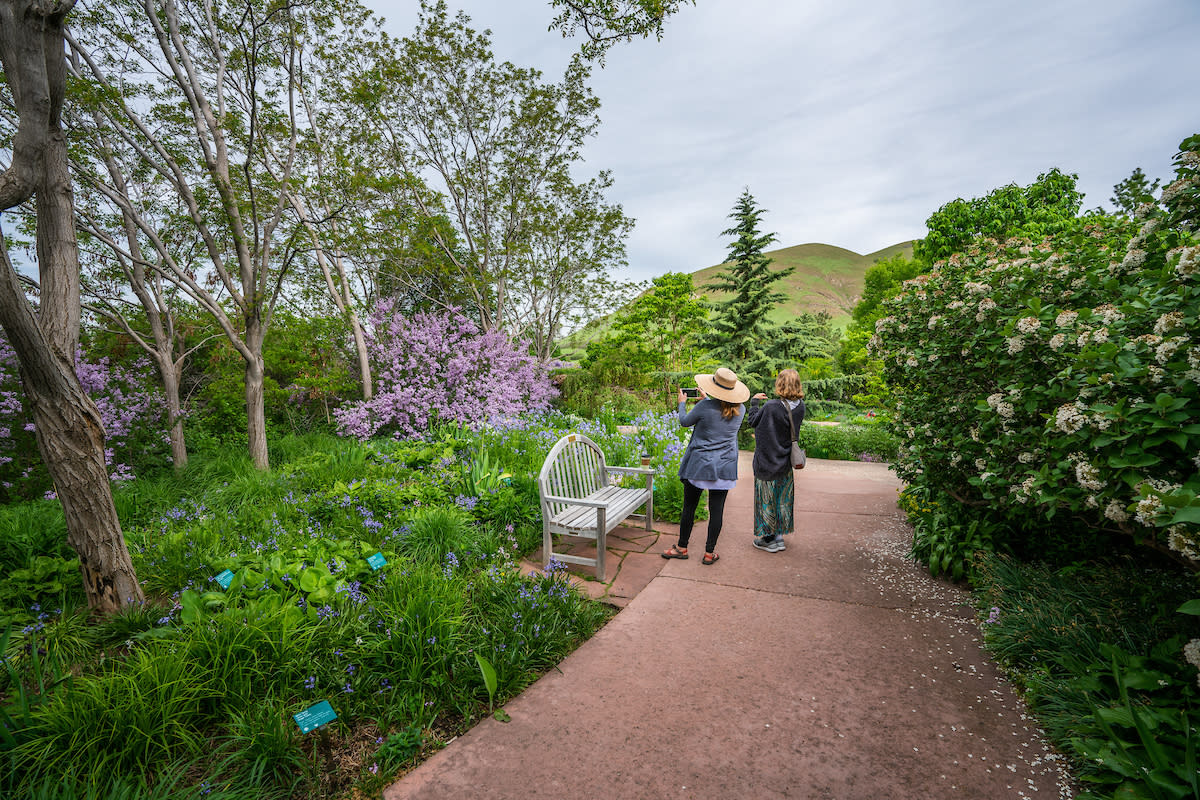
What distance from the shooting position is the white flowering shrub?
70.9 inches

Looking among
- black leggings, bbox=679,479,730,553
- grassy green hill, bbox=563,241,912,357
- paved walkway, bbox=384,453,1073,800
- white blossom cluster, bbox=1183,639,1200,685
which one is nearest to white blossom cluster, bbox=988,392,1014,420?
white blossom cluster, bbox=1183,639,1200,685

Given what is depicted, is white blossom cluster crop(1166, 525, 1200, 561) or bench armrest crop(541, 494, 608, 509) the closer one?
white blossom cluster crop(1166, 525, 1200, 561)

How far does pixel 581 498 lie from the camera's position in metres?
4.57

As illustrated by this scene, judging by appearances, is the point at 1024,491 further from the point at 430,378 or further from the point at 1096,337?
the point at 430,378

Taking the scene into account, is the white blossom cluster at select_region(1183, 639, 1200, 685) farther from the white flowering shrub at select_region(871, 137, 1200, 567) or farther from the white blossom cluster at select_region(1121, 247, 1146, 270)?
the white blossom cluster at select_region(1121, 247, 1146, 270)

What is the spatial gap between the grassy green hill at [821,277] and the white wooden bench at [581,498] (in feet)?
227

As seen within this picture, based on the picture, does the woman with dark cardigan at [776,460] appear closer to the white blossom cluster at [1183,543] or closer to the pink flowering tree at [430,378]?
the white blossom cluster at [1183,543]

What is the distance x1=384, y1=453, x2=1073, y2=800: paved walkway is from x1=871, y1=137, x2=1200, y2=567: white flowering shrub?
3.35ft

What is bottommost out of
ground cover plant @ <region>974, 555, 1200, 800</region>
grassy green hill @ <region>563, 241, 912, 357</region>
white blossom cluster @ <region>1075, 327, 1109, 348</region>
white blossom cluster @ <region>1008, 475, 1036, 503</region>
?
ground cover plant @ <region>974, 555, 1200, 800</region>

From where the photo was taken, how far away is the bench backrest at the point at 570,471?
13.3 feet

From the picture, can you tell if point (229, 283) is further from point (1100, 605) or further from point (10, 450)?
point (1100, 605)

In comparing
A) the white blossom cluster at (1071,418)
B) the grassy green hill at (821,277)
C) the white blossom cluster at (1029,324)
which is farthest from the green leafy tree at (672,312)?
the grassy green hill at (821,277)

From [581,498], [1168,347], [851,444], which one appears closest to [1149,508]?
[1168,347]

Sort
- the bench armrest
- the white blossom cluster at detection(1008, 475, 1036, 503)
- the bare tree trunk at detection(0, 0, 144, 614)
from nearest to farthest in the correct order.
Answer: the bare tree trunk at detection(0, 0, 144, 614)
the white blossom cluster at detection(1008, 475, 1036, 503)
the bench armrest
